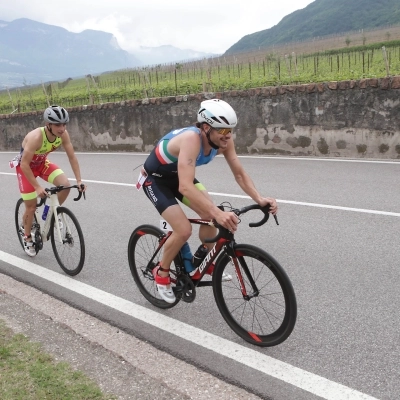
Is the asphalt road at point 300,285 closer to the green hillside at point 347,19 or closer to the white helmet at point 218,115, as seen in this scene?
the white helmet at point 218,115

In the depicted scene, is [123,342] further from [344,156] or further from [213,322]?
[344,156]

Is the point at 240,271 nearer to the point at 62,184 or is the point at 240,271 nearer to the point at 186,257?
the point at 186,257

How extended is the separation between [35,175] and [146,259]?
2119 millimetres

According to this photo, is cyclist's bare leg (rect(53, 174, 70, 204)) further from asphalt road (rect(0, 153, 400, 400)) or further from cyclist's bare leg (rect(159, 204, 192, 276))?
cyclist's bare leg (rect(159, 204, 192, 276))

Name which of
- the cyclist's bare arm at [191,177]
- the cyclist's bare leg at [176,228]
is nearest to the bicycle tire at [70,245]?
the cyclist's bare leg at [176,228]

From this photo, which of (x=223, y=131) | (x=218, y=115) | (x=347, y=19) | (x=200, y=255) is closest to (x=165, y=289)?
(x=200, y=255)

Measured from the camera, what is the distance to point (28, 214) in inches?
231

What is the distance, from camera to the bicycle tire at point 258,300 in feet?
11.4

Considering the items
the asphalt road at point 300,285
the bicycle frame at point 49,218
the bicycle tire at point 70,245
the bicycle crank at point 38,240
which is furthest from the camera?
the bicycle crank at point 38,240

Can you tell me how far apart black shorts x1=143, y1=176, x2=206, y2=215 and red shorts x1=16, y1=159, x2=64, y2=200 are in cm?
212

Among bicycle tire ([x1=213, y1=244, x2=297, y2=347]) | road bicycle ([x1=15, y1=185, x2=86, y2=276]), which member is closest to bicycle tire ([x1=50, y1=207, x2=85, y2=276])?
road bicycle ([x1=15, y1=185, x2=86, y2=276])

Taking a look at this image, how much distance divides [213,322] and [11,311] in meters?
1.87

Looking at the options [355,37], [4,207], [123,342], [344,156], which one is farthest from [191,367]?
[355,37]

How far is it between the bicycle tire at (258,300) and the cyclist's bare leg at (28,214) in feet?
9.55
